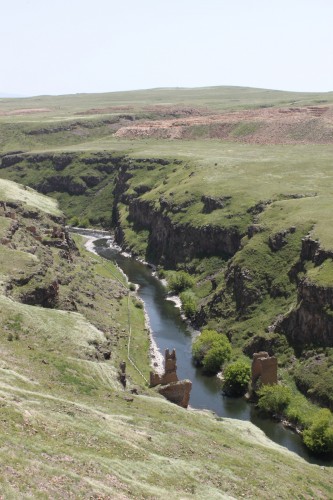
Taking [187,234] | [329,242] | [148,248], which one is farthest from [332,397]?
[148,248]

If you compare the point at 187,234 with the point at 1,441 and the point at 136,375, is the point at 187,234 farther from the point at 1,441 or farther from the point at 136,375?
the point at 1,441

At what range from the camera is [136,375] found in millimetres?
90125

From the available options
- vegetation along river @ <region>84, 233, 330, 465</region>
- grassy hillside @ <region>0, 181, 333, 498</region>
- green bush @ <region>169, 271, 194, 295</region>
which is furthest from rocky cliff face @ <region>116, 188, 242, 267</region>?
grassy hillside @ <region>0, 181, 333, 498</region>

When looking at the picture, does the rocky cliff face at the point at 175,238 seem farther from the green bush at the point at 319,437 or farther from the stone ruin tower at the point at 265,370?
the green bush at the point at 319,437

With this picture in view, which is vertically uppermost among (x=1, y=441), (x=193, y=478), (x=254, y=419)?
(x=1, y=441)

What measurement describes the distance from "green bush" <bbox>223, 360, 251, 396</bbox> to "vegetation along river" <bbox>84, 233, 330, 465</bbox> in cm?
149

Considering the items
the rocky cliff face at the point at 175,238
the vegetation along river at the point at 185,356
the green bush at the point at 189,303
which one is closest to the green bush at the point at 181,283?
the vegetation along river at the point at 185,356

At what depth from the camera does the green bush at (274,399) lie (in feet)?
275

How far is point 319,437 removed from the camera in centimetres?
7462

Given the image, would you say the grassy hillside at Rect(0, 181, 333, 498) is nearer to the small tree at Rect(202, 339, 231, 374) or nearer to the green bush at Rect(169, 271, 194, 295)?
the small tree at Rect(202, 339, 231, 374)

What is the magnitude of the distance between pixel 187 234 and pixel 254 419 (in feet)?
258

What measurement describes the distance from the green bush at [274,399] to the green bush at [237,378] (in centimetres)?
482

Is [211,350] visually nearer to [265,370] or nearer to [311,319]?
[265,370]

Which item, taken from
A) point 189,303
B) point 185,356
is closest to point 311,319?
point 185,356
